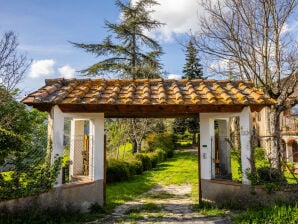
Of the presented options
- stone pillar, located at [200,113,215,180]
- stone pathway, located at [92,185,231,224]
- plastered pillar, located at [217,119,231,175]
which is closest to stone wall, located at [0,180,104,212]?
stone pathway, located at [92,185,231,224]

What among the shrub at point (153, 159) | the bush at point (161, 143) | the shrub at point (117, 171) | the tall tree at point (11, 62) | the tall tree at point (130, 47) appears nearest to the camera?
the shrub at point (117, 171)

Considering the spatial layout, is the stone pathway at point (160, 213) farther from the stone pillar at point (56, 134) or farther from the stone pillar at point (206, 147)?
the stone pillar at point (56, 134)

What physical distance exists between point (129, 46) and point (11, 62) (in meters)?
10.6

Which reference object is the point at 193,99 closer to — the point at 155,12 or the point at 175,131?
the point at 155,12

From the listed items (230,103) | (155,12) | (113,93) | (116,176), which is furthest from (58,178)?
(155,12)

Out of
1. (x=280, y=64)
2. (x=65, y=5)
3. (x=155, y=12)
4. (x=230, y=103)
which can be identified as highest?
(x=155, y=12)

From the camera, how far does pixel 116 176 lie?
14.1m

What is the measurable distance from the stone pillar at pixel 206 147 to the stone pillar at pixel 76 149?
4136mm

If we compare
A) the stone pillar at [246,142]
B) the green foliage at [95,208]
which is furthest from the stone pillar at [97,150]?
the stone pillar at [246,142]

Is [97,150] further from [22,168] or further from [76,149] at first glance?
[22,168]

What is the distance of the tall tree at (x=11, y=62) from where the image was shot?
49.9 ft

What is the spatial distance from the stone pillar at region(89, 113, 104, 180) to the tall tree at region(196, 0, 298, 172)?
22.0ft

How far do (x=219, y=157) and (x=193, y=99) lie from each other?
3.99 m

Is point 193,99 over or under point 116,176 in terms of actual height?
over
